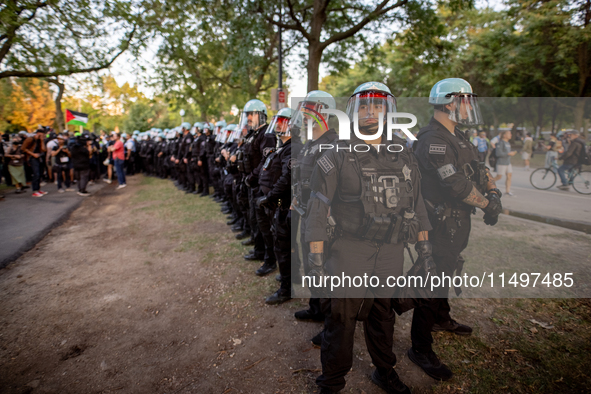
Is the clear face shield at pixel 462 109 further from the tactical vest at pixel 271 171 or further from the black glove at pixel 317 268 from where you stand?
the tactical vest at pixel 271 171

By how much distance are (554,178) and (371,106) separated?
31.8ft

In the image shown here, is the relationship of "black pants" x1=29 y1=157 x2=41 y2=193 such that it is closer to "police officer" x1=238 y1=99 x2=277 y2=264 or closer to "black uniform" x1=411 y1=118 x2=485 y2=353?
"police officer" x1=238 y1=99 x2=277 y2=264

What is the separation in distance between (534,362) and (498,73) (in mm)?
18284

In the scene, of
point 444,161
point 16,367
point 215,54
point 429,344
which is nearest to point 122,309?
point 16,367

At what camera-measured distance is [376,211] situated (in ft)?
7.24

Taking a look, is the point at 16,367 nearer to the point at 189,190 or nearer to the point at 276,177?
the point at 276,177

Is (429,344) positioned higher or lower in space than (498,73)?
lower

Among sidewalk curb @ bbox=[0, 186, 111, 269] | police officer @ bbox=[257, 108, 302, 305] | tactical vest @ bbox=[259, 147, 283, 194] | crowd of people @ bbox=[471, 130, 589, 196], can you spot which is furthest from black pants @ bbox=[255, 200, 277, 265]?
crowd of people @ bbox=[471, 130, 589, 196]

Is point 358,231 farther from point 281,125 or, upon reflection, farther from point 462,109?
point 281,125

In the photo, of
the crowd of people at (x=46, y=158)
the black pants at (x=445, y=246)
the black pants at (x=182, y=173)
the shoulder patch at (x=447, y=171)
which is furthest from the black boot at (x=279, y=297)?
the crowd of people at (x=46, y=158)

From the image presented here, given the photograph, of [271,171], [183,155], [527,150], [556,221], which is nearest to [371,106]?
[271,171]

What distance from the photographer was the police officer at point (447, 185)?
106 inches

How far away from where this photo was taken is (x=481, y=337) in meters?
3.07

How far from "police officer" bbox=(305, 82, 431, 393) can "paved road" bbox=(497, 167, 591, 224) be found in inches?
216
